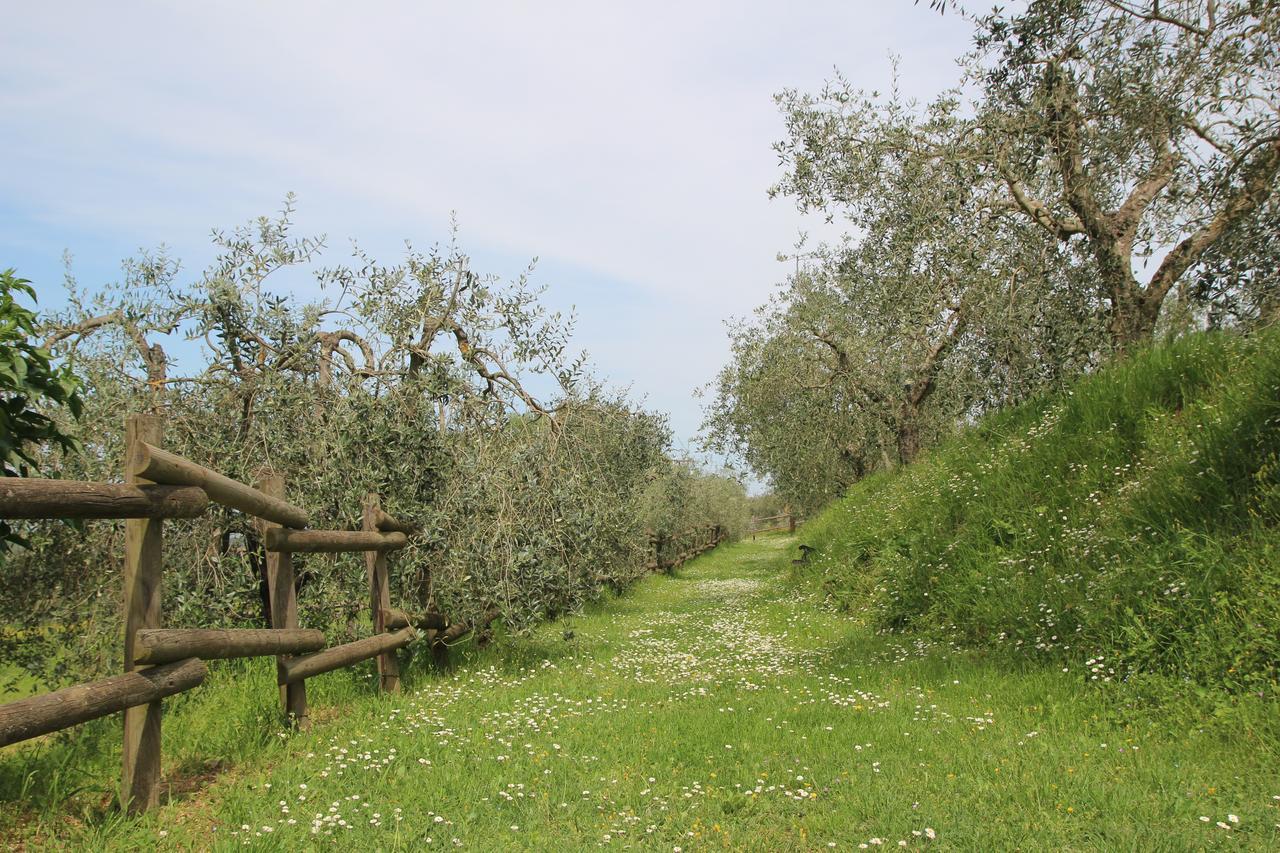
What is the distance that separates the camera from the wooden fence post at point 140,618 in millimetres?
5016

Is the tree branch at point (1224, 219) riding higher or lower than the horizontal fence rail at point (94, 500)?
higher

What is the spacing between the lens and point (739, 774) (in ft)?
18.9

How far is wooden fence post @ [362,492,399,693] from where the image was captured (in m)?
8.37

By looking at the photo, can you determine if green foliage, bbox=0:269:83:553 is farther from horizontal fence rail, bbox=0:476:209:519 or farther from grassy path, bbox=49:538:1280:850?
grassy path, bbox=49:538:1280:850

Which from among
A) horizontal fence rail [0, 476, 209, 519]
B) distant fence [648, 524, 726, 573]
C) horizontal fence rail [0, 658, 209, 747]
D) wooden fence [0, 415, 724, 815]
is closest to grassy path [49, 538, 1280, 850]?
wooden fence [0, 415, 724, 815]

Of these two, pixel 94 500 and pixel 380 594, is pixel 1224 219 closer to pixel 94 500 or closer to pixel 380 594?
pixel 380 594

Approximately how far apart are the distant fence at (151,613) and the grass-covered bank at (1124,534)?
7108mm

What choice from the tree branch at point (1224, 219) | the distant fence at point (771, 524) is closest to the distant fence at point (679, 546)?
the tree branch at point (1224, 219)

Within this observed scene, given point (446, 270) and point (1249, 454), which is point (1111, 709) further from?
point (446, 270)

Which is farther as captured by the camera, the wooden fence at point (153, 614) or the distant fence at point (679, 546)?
the distant fence at point (679, 546)

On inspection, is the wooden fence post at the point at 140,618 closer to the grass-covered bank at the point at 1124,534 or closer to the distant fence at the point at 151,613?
the distant fence at the point at 151,613

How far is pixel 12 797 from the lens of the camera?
5.11m

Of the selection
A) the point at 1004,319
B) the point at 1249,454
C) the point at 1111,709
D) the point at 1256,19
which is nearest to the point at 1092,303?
the point at 1004,319

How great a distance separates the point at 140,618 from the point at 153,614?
0.08 meters
